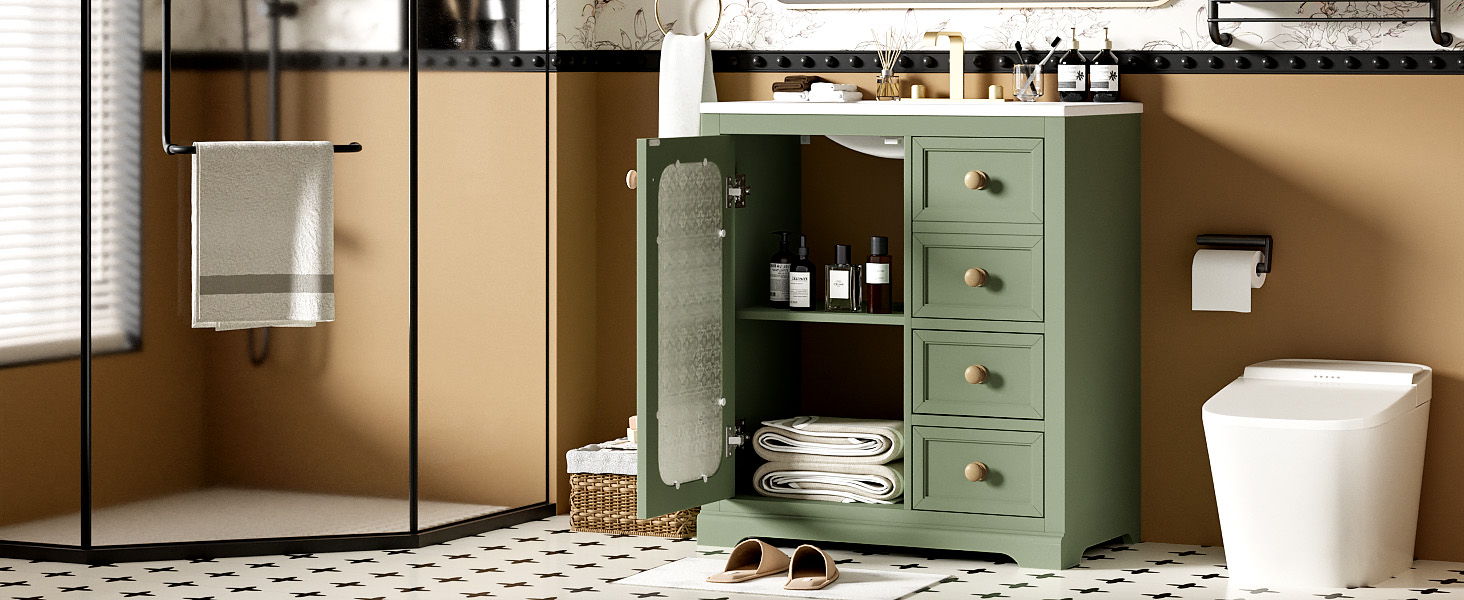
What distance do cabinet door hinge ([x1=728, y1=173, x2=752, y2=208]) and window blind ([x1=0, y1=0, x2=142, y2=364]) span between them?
1262 mm

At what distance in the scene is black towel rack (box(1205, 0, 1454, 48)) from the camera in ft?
13.0

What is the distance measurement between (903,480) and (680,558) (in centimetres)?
52

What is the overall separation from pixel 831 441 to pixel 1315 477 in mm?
1059

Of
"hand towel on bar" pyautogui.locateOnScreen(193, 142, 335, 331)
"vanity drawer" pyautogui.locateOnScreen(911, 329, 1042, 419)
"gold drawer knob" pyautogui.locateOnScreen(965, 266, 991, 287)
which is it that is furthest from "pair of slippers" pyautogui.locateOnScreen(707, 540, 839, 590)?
"hand towel on bar" pyautogui.locateOnScreen(193, 142, 335, 331)

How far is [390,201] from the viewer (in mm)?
4160

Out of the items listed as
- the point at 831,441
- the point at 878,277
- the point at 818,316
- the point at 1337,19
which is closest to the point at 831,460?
the point at 831,441

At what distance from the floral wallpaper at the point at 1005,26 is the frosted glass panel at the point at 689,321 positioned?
601 mm

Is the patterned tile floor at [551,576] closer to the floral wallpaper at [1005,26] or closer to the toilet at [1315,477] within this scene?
the toilet at [1315,477]

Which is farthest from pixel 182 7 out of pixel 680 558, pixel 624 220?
pixel 680 558

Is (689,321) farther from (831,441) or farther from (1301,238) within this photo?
(1301,238)

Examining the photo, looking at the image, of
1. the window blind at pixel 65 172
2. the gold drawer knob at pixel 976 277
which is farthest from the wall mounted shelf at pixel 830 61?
the gold drawer knob at pixel 976 277

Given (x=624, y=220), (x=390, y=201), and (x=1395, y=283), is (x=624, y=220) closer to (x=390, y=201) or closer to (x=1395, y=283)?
(x=390, y=201)

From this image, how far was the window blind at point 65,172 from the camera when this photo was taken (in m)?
3.97

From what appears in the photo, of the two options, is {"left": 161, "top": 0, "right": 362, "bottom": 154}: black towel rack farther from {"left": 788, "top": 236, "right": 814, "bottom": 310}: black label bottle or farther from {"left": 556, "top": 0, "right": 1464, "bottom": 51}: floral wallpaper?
{"left": 788, "top": 236, "right": 814, "bottom": 310}: black label bottle
